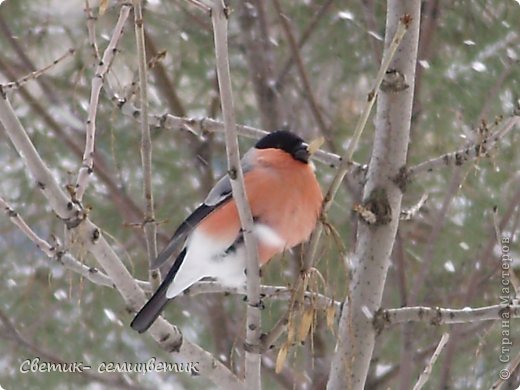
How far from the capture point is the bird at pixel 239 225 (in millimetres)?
1479

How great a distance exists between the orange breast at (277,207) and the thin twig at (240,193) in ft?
0.82

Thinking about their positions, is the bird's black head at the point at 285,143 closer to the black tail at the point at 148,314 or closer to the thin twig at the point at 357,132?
the black tail at the point at 148,314

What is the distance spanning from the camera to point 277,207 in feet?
4.87

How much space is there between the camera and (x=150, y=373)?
222 cm

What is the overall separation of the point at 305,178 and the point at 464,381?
27.7 inches

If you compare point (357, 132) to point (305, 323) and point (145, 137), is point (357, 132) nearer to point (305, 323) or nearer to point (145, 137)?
point (305, 323)

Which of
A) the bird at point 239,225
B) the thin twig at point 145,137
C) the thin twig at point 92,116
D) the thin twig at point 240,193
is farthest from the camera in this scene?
the bird at point 239,225

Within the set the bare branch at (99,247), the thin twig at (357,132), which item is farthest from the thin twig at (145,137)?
the thin twig at (357,132)

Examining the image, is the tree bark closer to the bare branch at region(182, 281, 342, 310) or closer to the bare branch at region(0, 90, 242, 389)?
the bare branch at region(182, 281, 342, 310)

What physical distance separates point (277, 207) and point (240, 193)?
38 centimetres

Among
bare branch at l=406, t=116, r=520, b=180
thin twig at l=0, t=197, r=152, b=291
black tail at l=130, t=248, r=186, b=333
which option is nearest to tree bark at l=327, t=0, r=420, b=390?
bare branch at l=406, t=116, r=520, b=180

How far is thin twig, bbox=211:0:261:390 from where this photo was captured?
0.97 metres

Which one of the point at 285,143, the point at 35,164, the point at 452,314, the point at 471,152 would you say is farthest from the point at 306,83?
the point at 35,164

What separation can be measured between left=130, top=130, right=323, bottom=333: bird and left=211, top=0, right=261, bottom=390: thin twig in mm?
241
